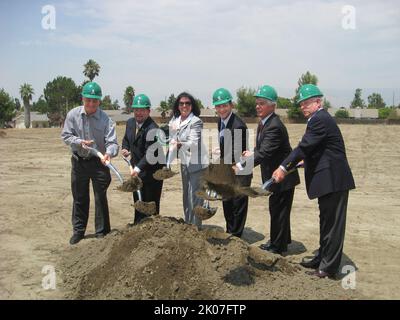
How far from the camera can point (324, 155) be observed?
468cm

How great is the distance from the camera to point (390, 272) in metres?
5.06

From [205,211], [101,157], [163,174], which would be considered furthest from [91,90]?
[205,211]

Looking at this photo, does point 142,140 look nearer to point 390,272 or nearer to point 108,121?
point 108,121

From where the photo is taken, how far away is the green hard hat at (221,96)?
541 cm

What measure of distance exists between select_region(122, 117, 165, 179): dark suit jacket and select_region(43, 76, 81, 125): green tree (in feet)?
245

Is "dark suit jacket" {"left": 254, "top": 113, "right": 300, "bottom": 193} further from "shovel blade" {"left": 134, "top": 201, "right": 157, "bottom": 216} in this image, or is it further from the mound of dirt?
"shovel blade" {"left": 134, "top": 201, "right": 157, "bottom": 216}

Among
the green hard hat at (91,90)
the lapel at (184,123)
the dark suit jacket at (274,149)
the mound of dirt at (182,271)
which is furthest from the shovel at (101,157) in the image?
the dark suit jacket at (274,149)

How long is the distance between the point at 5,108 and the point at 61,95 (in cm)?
3716

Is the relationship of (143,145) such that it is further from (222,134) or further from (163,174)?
(222,134)

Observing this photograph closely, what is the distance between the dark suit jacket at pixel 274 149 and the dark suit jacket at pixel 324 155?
546 mm

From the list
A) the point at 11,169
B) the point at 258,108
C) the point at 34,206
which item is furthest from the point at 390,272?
the point at 11,169

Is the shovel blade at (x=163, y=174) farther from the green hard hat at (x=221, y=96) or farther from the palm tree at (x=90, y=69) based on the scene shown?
the palm tree at (x=90, y=69)

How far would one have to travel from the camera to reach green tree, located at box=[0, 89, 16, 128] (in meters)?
50.0

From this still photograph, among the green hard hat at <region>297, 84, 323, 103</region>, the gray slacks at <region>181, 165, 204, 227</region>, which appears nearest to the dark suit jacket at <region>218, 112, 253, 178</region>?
the gray slacks at <region>181, 165, 204, 227</region>
